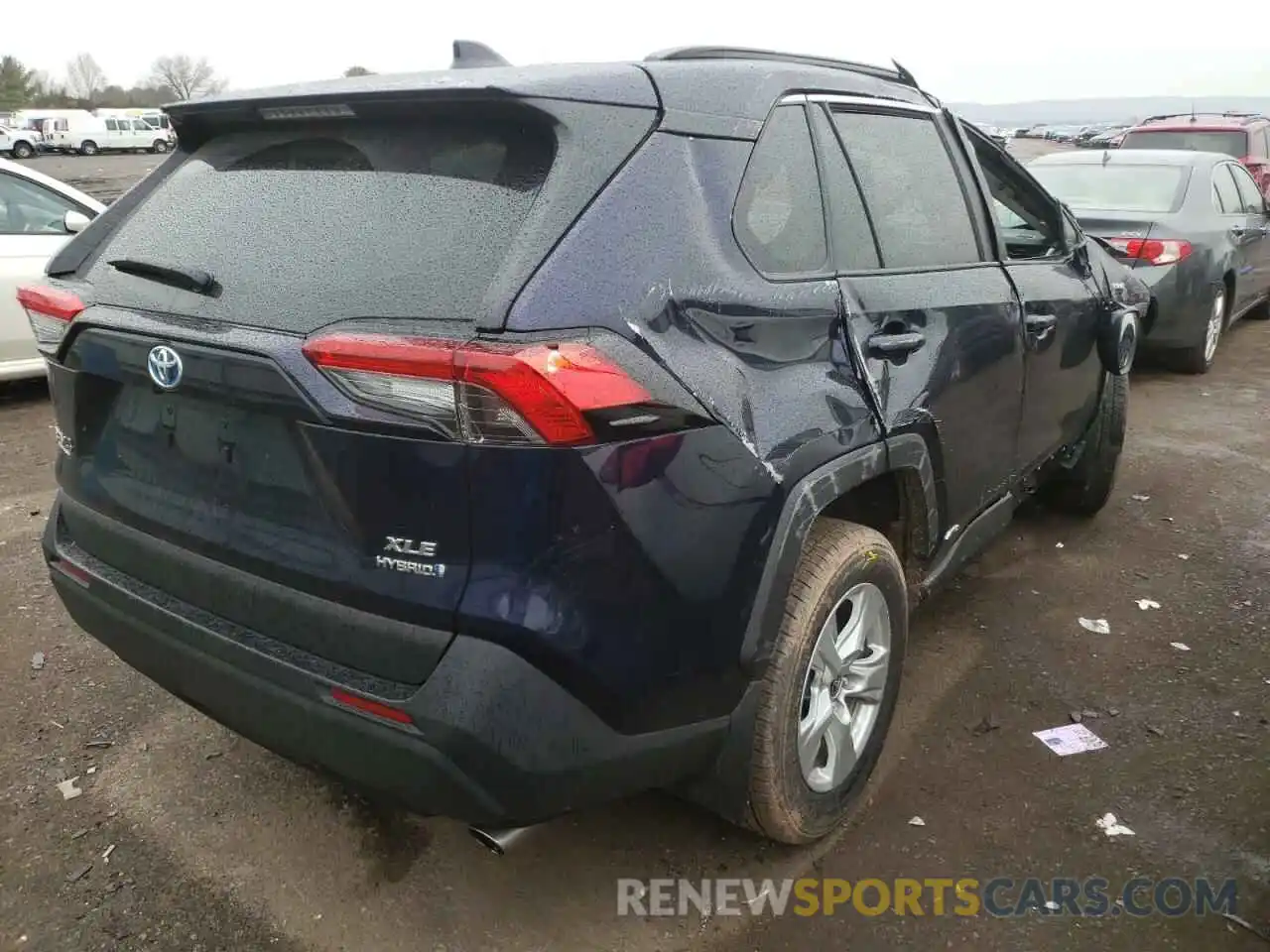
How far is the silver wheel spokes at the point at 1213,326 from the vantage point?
24.7 ft

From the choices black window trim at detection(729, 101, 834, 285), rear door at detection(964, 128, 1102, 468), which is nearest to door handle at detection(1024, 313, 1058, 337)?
rear door at detection(964, 128, 1102, 468)

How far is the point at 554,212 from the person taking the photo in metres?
1.80

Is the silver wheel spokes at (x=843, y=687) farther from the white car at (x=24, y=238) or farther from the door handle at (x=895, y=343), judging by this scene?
the white car at (x=24, y=238)

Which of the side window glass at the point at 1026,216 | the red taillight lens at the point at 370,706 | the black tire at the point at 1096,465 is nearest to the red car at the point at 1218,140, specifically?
the black tire at the point at 1096,465

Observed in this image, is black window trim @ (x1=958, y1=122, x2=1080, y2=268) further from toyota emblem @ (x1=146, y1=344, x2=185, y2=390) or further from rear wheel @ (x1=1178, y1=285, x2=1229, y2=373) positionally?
rear wheel @ (x1=1178, y1=285, x2=1229, y2=373)

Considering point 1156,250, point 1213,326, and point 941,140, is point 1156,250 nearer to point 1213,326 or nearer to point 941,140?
point 1213,326

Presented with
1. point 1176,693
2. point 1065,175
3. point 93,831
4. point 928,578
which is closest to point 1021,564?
point 1176,693

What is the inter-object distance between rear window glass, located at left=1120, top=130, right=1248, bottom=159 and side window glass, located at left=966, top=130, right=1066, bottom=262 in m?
9.78

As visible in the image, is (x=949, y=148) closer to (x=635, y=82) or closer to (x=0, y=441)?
(x=635, y=82)

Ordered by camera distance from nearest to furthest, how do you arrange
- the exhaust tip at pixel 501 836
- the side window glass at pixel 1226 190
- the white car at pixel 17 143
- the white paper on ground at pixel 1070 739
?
the exhaust tip at pixel 501 836, the white paper on ground at pixel 1070 739, the side window glass at pixel 1226 190, the white car at pixel 17 143

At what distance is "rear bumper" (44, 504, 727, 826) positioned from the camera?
1.74 metres

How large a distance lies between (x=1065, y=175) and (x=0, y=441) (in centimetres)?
747

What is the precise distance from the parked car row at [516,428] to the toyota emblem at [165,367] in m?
0.01

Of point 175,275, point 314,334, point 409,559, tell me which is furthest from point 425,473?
point 175,275
